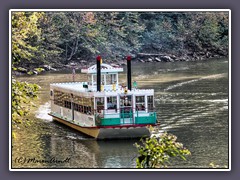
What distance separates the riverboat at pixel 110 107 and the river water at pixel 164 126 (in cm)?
28

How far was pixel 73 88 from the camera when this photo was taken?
23594 mm

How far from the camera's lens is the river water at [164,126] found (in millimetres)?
19562

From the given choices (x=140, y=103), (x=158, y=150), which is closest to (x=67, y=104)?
(x=140, y=103)

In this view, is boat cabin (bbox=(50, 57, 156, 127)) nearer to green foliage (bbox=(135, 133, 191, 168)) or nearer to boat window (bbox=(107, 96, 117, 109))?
boat window (bbox=(107, 96, 117, 109))

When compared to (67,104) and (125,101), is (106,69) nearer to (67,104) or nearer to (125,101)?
(125,101)

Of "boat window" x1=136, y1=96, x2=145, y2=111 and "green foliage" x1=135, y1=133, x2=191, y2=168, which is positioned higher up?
"boat window" x1=136, y1=96, x2=145, y2=111

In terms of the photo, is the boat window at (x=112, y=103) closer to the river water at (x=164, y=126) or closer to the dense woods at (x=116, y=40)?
the river water at (x=164, y=126)

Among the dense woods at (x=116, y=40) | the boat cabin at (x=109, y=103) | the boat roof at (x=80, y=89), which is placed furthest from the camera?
the dense woods at (x=116, y=40)

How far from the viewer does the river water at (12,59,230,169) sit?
19.6 meters

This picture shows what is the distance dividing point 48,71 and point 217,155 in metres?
6.59

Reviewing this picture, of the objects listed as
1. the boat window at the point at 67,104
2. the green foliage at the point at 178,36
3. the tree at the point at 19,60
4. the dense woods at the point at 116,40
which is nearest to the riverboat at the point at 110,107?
the boat window at the point at 67,104

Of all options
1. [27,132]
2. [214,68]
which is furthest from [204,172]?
[214,68]

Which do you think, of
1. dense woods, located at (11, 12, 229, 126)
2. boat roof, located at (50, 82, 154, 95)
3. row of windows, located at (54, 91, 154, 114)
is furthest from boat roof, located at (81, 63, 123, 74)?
dense woods, located at (11, 12, 229, 126)

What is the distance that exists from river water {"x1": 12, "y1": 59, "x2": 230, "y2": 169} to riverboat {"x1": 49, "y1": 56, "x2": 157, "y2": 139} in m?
0.28
